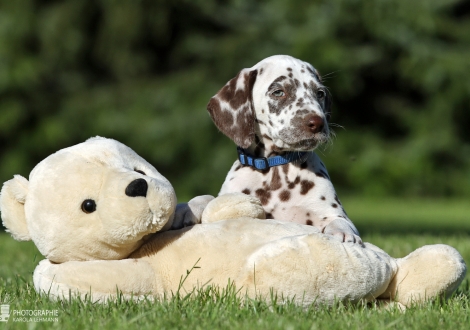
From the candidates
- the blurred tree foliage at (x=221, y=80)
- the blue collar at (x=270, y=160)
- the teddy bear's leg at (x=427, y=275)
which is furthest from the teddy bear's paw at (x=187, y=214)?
the blurred tree foliage at (x=221, y=80)

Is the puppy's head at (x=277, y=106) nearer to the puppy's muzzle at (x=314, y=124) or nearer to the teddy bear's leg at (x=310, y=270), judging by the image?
the puppy's muzzle at (x=314, y=124)

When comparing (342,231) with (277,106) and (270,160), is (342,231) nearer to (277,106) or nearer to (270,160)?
(270,160)

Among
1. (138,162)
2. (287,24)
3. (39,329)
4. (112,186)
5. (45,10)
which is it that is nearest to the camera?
(39,329)

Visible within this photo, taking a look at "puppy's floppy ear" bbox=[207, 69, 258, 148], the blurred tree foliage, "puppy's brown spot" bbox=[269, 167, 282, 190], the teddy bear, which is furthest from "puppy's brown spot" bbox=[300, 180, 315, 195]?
the blurred tree foliage

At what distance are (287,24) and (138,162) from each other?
1538cm

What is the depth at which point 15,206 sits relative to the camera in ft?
12.5

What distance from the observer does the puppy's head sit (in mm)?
4750

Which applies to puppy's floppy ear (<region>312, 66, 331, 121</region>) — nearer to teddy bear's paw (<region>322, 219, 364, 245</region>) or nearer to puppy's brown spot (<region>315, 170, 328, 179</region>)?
puppy's brown spot (<region>315, 170, 328, 179</region>)

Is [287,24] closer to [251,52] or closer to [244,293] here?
[251,52]

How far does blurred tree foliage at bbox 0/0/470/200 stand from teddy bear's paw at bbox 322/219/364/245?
13.7m

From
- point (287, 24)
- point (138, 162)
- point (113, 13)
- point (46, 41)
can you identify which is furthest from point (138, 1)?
point (138, 162)

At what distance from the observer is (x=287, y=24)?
18.7 meters

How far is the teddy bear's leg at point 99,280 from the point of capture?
3535 millimetres

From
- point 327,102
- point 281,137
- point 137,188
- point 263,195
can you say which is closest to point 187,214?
point 137,188
